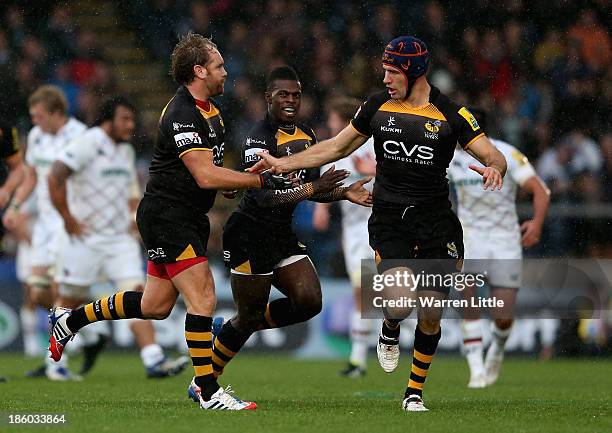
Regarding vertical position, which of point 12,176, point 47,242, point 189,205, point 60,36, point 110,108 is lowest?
point 47,242

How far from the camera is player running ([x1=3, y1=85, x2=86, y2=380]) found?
12859 millimetres

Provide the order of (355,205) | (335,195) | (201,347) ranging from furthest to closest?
(355,205), (335,195), (201,347)

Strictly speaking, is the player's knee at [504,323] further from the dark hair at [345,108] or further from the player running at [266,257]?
the player running at [266,257]

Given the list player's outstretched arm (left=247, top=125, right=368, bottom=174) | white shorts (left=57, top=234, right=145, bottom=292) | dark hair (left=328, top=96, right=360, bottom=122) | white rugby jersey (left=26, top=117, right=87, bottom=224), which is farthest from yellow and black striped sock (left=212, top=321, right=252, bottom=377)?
white rugby jersey (left=26, top=117, right=87, bottom=224)

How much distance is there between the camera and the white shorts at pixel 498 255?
38.2 feet

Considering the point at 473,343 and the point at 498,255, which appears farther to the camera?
the point at 498,255

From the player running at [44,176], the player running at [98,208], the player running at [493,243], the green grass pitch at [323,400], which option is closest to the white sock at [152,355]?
the player running at [98,208]

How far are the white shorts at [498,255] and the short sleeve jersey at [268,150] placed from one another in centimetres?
271

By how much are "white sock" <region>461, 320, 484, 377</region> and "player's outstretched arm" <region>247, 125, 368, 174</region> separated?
329 cm

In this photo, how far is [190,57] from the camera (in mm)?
8477

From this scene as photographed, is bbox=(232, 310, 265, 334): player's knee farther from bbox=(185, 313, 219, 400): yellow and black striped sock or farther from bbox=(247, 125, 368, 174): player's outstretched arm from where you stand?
bbox=(247, 125, 368, 174): player's outstretched arm

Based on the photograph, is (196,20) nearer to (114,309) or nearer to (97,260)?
(97,260)

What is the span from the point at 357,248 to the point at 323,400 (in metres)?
3.60

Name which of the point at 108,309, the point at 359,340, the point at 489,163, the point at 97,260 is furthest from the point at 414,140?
the point at 97,260
